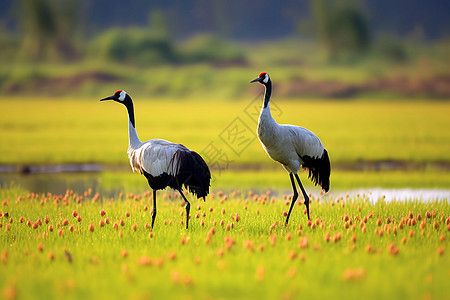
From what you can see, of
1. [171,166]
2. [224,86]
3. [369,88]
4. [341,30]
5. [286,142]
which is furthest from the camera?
[341,30]

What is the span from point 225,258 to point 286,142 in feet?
10.7

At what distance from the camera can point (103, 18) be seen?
186750mm

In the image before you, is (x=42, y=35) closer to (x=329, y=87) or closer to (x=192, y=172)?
(x=329, y=87)

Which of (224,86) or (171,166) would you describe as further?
(224,86)

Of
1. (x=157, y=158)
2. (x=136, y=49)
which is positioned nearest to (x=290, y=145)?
(x=157, y=158)

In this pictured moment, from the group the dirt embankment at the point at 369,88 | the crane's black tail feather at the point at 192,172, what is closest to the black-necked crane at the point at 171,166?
the crane's black tail feather at the point at 192,172

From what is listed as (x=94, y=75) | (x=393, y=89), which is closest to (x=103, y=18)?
(x=94, y=75)

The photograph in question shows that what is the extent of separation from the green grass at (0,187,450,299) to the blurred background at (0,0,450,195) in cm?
700

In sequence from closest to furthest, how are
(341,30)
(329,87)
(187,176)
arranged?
(187,176), (329,87), (341,30)

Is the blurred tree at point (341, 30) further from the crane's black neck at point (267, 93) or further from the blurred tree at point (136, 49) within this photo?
the crane's black neck at point (267, 93)

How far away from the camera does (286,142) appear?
9688 millimetres

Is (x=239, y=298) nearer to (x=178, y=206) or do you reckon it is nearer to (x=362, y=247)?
(x=362, y=247)

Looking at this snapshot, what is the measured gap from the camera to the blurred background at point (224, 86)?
2091 centimetres

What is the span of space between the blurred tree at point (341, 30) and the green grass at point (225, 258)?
101240 millimetres
